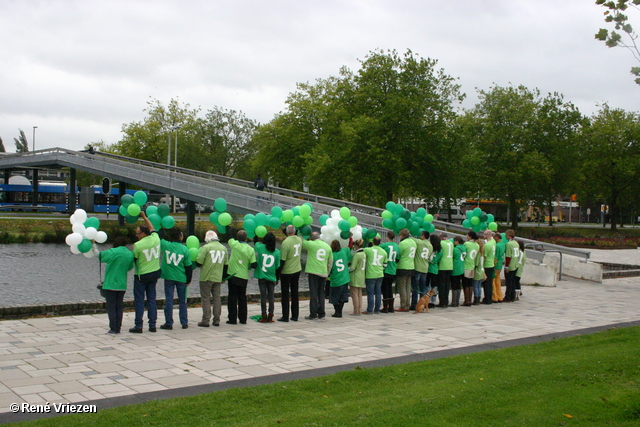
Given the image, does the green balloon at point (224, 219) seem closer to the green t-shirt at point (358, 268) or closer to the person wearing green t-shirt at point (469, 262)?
the green t-shirt at point (358, 268)

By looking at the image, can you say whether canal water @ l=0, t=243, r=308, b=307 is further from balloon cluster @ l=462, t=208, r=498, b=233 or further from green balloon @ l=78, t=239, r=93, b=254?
balloon cluster @ l=462, t=208, r=498, b=233

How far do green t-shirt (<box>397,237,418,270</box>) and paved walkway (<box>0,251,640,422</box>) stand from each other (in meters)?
1.08

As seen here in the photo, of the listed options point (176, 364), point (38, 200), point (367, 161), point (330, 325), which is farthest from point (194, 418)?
point (38, 200)

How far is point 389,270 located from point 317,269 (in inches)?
79.6

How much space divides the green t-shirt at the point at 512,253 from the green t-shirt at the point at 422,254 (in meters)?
3.00

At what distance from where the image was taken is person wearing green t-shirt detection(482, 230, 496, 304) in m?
15.1

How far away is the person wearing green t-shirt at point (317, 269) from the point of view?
40.1 ft

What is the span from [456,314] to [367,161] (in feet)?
80.6

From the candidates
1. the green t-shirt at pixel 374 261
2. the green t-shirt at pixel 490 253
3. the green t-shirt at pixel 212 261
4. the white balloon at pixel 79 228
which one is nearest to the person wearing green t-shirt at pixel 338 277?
the green t-shirt at pixel 374 261

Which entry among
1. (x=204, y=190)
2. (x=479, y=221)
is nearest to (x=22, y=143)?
(x=204, y=190)

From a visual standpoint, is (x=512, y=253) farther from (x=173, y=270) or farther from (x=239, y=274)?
(x=173, y=270)

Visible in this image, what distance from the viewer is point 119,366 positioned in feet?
25.9

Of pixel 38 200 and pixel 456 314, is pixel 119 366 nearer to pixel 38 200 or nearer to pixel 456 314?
pixel 456 314

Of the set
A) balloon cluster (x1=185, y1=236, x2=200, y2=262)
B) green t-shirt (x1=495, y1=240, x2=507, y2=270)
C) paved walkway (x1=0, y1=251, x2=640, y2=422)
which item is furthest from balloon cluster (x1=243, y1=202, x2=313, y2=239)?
green t-shirt (x1=495, y1=240, x2=507, y2=270)
